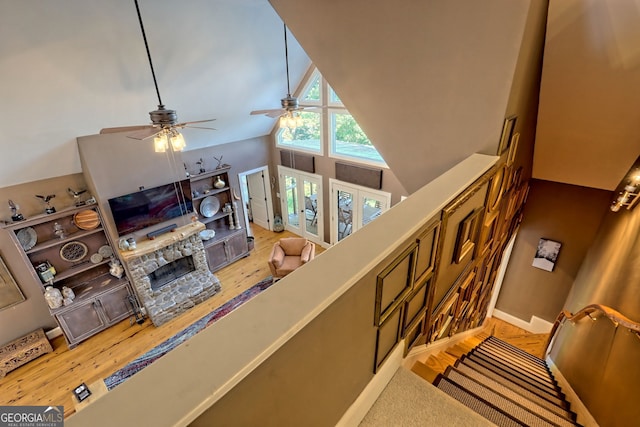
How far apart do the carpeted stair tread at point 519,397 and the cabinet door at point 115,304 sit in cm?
486

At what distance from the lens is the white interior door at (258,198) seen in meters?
7.36

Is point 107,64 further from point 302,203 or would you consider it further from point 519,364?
point 519,364

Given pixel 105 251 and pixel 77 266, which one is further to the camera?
pixel 105 251

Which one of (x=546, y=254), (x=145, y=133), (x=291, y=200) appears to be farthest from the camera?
(x=291, y=200)

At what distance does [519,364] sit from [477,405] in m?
2.18

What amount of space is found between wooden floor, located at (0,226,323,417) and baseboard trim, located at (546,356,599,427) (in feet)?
15.7

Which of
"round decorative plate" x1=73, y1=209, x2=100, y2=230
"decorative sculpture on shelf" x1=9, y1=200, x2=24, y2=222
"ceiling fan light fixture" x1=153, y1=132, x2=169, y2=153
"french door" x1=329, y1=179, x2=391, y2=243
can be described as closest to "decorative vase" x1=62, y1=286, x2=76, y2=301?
"round decorative plate" x1=73, y1=209, x2=100, y2=230

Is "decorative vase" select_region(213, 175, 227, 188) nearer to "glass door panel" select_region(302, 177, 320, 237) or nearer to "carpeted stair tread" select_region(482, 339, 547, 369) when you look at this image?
"glass door panel" select_region(302, 177, 320, 237)

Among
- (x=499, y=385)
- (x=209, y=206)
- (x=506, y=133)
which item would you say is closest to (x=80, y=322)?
(x=209, y=206)

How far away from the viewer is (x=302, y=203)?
700cm

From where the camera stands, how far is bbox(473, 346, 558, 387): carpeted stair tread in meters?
3.46

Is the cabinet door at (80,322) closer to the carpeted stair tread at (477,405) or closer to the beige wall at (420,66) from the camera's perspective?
the beige wall at (420,66)

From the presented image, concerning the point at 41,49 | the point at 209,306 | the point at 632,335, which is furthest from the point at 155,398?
the point at 209,306

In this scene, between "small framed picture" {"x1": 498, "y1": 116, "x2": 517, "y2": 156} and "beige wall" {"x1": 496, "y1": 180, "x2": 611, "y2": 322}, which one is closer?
"small framed picture" {"x1": 498, "y1": 116, "x2": 517, "y2": 156}
